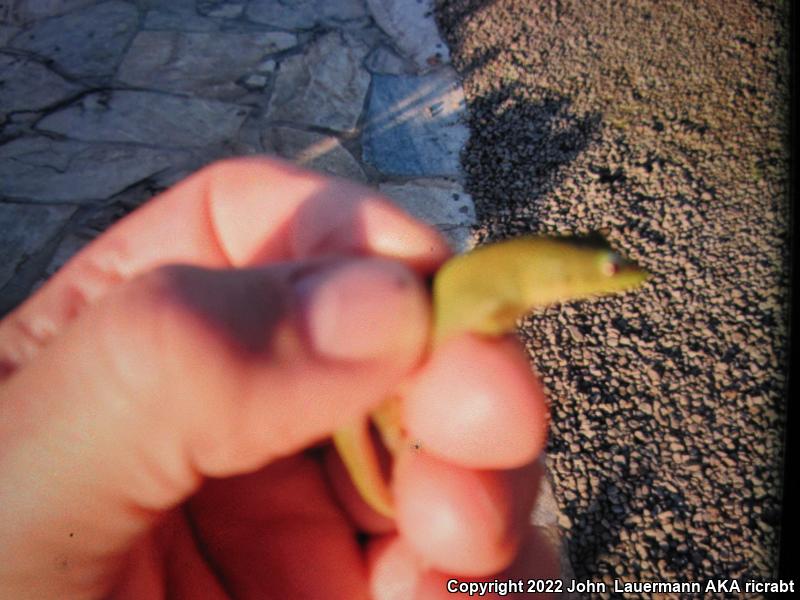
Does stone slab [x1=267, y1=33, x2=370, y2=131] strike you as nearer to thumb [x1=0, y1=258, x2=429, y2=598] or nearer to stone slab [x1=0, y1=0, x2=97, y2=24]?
stone slab [x1=0, y1=0, x2=97, y2=24]

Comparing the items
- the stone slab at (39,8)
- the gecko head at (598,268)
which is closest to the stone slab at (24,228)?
the stone slab at (39,8)

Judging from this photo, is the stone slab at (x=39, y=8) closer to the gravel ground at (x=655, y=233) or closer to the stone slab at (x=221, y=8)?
the stone slab at (x=221, y=8)

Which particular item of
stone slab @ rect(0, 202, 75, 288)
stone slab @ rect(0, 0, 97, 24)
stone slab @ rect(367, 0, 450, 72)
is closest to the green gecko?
stone slab @ rect(0, 202, 75, 288)

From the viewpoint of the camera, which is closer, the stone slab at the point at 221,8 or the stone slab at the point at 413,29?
the stone slab at the point at 413,29

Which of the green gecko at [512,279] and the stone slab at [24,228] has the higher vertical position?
the green gecko at [512,279]

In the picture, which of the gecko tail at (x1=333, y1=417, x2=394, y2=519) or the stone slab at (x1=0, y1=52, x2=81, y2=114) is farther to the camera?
the stone slab at (x1=0, y1=52, x2=81, y2=114)

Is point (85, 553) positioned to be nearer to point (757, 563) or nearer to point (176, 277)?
point (176, 277)
